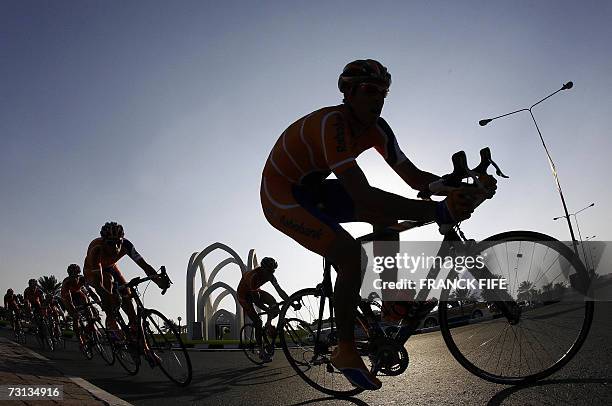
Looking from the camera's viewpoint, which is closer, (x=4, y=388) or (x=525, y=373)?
(x=525, y=373)

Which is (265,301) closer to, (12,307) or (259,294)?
(259,294)

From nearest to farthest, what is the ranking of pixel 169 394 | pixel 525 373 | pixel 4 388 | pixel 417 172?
pixel 525 373, pixel 417 172, pixel 4 388, pixel 169 394

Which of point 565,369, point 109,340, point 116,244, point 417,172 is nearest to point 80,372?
point 109,340

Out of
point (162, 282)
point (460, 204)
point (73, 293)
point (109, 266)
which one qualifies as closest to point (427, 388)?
point (460, 204)

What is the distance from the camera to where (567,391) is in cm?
245

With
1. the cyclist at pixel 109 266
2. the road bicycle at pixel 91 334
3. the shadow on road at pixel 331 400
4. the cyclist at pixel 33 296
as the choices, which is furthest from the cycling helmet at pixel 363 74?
the cyclist at pixel 33 296

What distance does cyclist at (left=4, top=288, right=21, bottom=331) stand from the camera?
15809mm

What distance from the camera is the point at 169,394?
425 cm

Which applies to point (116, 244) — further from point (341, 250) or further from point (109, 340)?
point (341, 250)

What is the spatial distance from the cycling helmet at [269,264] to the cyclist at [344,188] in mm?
4452

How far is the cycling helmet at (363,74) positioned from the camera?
2842 mm

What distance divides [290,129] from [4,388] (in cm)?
335

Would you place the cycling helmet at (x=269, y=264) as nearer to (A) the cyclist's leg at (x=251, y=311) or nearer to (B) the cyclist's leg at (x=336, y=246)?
(A) the cyclist's leg at (x=251, y=311)

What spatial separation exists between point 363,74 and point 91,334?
26.6ft
